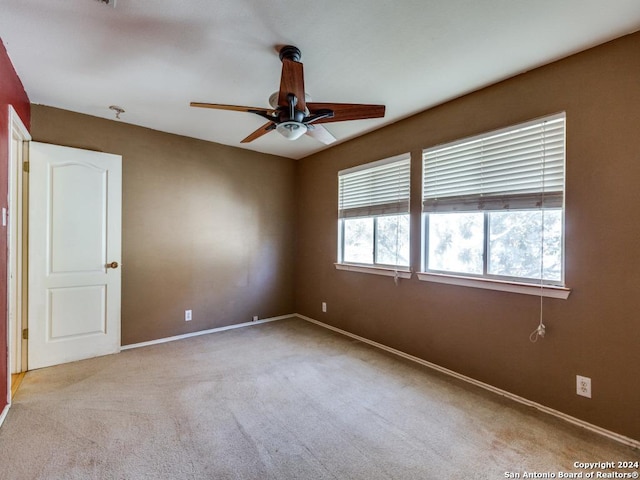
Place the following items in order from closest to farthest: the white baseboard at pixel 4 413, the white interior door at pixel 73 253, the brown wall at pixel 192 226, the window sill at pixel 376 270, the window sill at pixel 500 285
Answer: the white baseboard at pixel 4 413, the window sill at pixel 500 285, the white interior door at pixel 73 253, the window sill at pixel 376 270, the brown wall at pixel 192 226

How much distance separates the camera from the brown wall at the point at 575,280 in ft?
6.12

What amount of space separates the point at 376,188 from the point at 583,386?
2.45 meters

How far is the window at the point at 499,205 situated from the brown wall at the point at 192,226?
7.78 ft

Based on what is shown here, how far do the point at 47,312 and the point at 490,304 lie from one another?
401 cm

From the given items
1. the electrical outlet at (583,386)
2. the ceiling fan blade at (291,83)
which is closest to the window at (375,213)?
the electrical outlet at (583,386)

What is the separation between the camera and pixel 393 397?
2361 millimetres

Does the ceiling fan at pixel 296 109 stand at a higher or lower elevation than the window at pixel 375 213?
higher

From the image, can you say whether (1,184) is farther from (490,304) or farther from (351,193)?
(490,304)

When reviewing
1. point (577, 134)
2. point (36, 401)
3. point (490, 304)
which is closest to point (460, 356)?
point (490, 304)

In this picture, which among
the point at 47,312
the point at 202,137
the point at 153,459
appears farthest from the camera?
the point at 202,137

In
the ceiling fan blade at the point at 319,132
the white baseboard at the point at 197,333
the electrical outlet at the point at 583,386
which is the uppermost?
the ceiling fan blade at the point at 319,132

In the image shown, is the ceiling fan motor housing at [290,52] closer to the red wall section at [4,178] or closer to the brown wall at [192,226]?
the red wall section at [4,178]

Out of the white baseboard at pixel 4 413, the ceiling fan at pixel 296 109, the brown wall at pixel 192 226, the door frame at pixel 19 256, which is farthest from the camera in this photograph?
the brown wall at pixel 192 226

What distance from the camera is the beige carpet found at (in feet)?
5.39
